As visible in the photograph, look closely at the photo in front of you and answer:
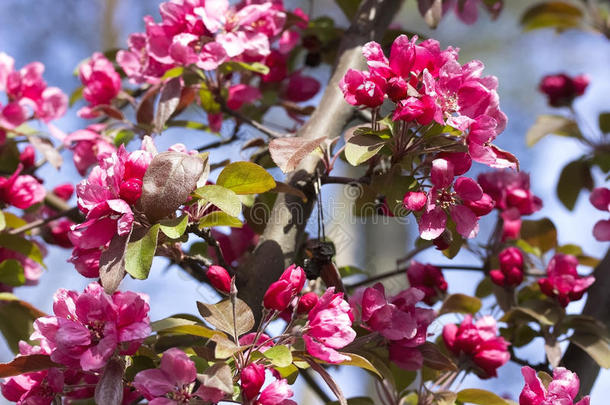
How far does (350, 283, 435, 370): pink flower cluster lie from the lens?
122 cm

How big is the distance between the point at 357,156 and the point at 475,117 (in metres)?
0.19

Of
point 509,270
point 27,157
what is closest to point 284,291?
point 509,270

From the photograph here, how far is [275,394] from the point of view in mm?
1021

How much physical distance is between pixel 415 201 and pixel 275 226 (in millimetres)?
347

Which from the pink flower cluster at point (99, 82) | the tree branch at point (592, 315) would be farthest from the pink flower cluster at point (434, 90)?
the pink flower cluster at point (99, 82)

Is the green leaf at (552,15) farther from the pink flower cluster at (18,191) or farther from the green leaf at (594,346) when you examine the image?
the pink flower cluster at (18,191)

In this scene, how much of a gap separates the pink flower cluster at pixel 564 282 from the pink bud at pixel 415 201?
551 mm

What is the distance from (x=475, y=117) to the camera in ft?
3.81

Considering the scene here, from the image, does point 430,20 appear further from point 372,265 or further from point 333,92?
point 372,265

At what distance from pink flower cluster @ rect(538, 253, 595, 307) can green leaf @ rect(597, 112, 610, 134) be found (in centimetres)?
79

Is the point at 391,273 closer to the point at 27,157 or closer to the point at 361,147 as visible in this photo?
the point at 361,147

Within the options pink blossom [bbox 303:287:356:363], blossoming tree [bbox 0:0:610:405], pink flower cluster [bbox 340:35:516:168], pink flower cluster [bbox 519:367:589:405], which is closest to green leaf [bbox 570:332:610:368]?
blossoming tree [bbox 0:0:610:405]

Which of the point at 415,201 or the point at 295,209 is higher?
the point at 415,201

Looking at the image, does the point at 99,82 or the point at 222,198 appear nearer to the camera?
the point at 222,198
